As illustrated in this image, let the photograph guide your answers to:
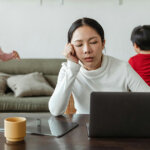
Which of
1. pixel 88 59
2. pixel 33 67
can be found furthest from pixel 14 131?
pixel 33 67

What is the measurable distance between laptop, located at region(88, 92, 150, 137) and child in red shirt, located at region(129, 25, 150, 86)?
97cm

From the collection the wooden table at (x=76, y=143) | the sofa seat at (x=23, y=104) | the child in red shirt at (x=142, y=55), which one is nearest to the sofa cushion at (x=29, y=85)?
the sofa seat at (x=23, y=104)

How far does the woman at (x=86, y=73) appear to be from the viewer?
4.33 ft

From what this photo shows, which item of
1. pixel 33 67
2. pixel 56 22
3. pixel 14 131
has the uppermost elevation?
pixel 56 22

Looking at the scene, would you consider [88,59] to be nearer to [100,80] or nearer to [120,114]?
[100,80]

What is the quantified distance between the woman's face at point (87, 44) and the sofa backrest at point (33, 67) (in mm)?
2050

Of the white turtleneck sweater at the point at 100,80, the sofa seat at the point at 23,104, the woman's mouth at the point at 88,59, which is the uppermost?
the woman's mouth at the point at 88,59

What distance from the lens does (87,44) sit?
1318mm

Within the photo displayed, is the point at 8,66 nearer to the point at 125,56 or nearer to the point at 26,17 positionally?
the point at 26,17

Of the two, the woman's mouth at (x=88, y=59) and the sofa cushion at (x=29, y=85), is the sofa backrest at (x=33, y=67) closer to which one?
the sofa cushion at (x=29, y=85)

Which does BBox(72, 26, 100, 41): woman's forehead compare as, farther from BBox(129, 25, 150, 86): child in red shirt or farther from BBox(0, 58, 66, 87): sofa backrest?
BBox(0, 58, 66, 87): sofa backrest

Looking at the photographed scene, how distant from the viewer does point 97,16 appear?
11.9 ft

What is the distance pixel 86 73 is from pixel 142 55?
653 millimetres

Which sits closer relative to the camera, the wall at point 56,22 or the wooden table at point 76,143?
the wooden table at point 76,143
